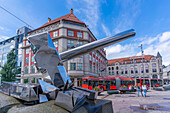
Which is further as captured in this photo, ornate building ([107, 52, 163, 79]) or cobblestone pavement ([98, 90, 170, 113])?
ornate building ([107, 52, 163, 79])

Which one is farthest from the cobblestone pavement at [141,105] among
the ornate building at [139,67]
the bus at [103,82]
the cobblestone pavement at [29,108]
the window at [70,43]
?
the ornate building at [139,67]

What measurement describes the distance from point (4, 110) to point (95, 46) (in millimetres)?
4008

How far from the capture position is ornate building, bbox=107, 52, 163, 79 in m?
62.5

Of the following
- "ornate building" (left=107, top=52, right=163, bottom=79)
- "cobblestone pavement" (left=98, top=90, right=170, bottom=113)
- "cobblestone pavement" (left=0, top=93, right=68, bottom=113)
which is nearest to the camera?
"cobblestone pavement" (left=0, top=93, right=68, bottom=113)

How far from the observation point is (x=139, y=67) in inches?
2586

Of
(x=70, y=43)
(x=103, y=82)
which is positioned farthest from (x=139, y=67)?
(x=103, y=82)

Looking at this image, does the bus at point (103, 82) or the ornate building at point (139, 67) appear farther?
the ornate building at point (139, 67)

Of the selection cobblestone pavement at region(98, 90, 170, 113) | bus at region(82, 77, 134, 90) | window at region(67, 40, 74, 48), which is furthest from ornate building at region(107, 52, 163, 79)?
cobblestone pavement at region(98, 90, 170, 113)

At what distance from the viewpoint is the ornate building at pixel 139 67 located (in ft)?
205

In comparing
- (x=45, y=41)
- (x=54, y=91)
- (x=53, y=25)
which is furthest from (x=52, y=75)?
(x=53, y=25)

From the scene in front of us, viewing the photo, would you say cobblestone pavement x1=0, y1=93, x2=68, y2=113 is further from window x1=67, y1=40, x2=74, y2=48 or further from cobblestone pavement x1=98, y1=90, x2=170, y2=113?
window x1=67, y1=40, x2=74, y2=48

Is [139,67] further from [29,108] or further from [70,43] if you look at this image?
[29,108]

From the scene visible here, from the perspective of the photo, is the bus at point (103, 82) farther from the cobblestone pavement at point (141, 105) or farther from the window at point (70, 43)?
the window at point (70, 43)

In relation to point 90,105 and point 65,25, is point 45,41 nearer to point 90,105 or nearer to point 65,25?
point 90,105
